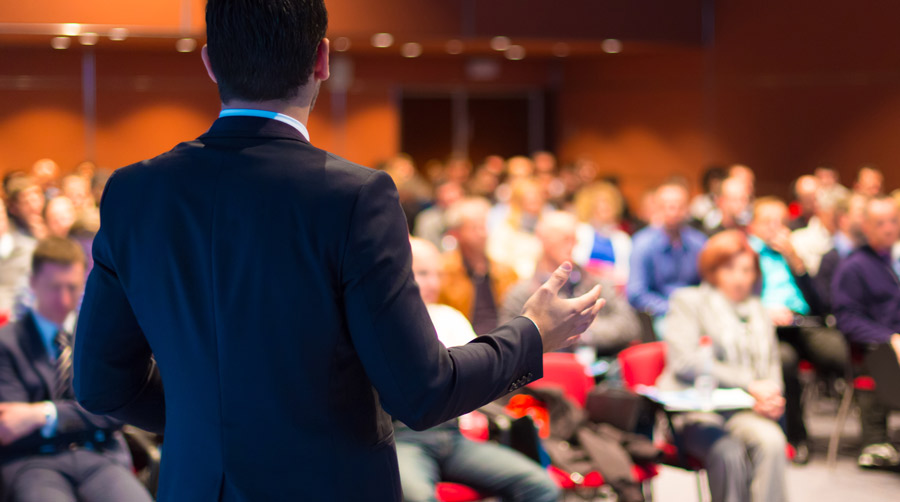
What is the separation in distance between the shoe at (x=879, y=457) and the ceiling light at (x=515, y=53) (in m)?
7.52

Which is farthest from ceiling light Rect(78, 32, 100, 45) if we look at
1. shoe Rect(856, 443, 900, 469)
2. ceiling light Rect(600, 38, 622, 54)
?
shoe Rect(856, 443, 900, 469)

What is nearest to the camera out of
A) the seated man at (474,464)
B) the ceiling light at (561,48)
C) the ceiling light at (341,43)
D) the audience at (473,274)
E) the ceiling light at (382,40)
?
the seated man at (474,464)

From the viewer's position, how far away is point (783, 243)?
21.1ft

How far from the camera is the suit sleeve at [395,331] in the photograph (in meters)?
1.21

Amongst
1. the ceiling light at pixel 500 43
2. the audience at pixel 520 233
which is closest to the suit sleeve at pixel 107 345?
the audience at pixel 520 233

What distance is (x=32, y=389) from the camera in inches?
127

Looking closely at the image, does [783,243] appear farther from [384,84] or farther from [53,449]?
[384,84]

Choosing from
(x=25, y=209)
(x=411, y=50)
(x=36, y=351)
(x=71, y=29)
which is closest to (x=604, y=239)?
(x=25, y=209)

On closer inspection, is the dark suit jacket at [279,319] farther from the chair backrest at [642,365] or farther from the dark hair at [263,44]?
the chair backrest at [642,365]

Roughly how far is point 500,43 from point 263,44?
1074 centimetres

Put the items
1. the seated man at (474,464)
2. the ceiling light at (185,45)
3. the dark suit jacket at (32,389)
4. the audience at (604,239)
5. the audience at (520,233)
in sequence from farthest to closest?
the ceiling light at (185,45) < the audience at (604,239) < the audience at (520,233) < the seated man at (474,464) < the dark suit jacket at (32,389)

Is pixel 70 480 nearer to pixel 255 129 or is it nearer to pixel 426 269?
pixel 426 269

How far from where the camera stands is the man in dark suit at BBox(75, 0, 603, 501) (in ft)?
4.02

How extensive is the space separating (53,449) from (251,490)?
227cm
